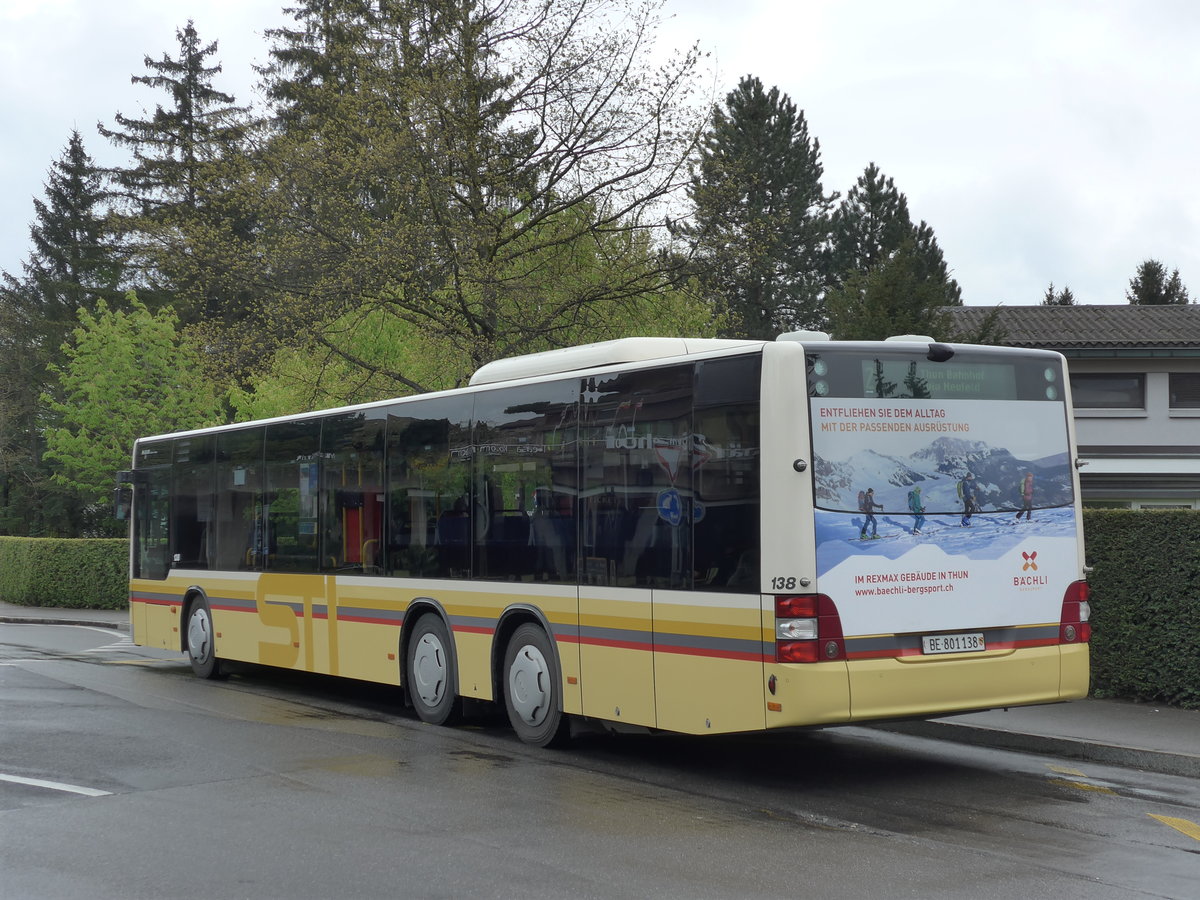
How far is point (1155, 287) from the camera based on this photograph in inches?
3086

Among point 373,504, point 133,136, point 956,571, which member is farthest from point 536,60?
point 133,136

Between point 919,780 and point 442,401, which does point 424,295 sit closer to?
point 442,401

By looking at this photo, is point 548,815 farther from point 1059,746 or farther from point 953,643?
point 1059,746

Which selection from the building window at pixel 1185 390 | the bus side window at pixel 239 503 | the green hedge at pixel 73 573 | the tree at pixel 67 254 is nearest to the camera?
the bus side window at pixel 239 503

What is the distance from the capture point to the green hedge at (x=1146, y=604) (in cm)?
1257

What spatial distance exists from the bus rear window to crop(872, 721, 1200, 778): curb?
269 cm

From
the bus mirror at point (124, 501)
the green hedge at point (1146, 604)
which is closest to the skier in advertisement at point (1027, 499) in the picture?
the green hedge at point (1146, 604)

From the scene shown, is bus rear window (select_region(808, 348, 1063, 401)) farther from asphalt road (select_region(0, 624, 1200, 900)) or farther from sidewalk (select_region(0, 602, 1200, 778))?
sidewalk (select_region(0, 602, 1200, 778))

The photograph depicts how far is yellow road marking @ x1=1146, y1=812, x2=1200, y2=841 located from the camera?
7934 millimetres

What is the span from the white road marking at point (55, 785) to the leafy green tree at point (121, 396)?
102 ft

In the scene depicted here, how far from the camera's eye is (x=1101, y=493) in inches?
1617

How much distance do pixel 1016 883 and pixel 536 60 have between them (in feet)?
58.6

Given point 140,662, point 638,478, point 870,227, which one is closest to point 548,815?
point 638,478

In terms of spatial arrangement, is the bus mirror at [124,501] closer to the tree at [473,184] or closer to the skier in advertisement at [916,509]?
the tree at [473,184]
